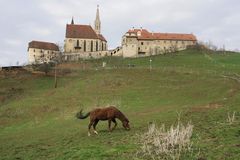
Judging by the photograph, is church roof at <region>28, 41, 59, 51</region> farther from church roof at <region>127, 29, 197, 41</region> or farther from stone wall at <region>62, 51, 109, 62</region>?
church roof at <region>127, 29, 197, 41</region>

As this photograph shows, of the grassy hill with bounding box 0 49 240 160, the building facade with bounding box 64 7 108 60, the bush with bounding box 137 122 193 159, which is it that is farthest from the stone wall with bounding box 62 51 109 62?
the bush with bounding box 137 122 193 159

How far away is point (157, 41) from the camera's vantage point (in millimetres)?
132125

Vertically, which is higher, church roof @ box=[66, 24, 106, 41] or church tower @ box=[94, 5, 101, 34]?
church tower @ box=[94, 5, 101, 34]

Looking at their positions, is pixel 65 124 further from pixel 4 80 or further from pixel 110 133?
pixel 4 80

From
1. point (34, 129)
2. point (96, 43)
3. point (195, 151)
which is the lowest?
point (34, 129)

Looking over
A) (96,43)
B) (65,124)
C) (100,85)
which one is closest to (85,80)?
(100,85)

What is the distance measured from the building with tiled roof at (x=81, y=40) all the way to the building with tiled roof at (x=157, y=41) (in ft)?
34.9

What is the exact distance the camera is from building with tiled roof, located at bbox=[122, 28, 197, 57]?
129 meters

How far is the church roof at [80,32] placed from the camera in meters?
135

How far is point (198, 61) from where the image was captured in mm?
101062

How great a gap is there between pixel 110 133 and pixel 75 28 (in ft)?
375

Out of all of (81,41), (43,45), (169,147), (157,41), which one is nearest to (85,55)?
(81,41)

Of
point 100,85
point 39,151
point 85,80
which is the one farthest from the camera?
point 85,80

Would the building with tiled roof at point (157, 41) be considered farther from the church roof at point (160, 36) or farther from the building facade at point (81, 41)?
the building facade at point (81, 41)
